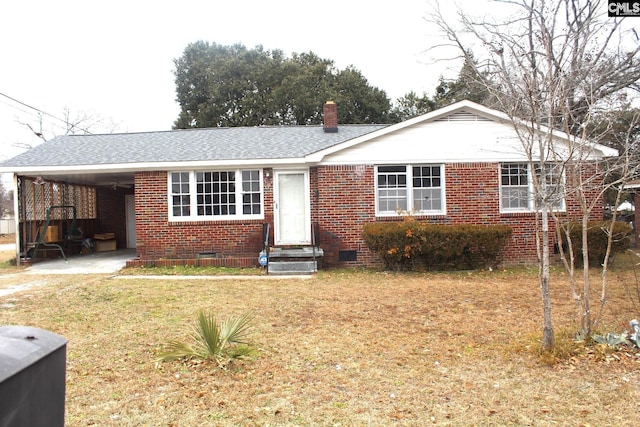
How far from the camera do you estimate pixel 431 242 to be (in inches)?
434

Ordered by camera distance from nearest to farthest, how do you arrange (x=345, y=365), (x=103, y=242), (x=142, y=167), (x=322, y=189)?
(x=345, y=365) < (x=322, y=189) < (x=142, y=167) < (x=103, y=242)

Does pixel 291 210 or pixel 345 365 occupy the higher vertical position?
pixel 291 210

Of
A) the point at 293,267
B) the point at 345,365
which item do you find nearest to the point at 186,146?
the point at 293,267

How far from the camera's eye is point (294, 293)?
8.58 meters

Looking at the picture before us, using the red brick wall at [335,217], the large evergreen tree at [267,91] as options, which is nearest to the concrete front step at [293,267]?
the red brick wall at [335,217]

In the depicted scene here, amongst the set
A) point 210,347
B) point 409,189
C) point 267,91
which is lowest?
point 210,347

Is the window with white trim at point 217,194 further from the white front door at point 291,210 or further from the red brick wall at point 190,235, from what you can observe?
the white front door at point 291,210

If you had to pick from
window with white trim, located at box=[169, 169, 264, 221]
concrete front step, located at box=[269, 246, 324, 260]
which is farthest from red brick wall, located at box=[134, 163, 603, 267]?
concrete front step, located at box=[269, 246, 324, 260]

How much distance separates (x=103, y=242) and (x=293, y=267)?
8.88 metres

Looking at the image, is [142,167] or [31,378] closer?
[31,378]

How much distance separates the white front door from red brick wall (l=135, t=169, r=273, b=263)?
1.18ft

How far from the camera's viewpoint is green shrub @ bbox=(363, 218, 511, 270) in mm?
11016

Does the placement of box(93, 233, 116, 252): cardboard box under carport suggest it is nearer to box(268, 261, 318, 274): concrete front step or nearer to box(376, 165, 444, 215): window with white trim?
box(268, 261, 318, 274): concrete front step

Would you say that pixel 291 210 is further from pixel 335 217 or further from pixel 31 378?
pixel 31 378
